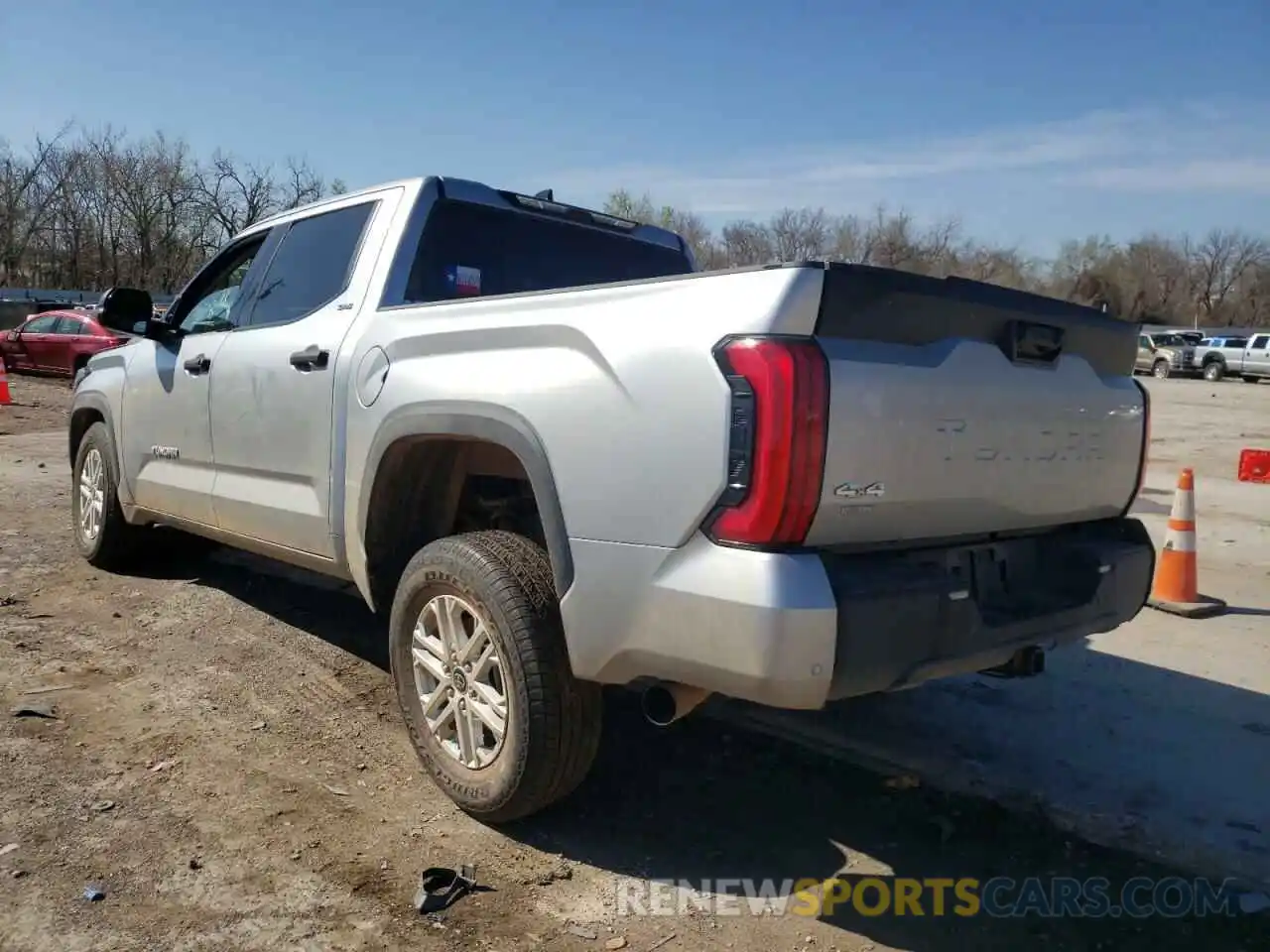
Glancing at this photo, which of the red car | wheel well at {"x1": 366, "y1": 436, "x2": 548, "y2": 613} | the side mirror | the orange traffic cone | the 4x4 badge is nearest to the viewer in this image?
the 4x4 badge

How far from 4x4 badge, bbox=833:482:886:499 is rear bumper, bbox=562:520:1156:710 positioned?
0.53ft

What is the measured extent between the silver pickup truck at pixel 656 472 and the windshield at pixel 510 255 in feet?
0.05

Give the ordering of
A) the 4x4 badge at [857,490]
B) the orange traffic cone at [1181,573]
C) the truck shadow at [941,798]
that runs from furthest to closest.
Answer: the orange traffic cone at [1181,573], the truck shadow at [941,798], the 4x4 badge at [857,490]

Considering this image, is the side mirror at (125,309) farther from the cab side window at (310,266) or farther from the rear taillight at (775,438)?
the rear taillight at (775,438)

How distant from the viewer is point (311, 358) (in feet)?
13.3

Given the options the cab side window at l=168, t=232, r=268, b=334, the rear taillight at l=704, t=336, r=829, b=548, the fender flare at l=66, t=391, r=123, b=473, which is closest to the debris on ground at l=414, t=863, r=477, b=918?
the rear taillight at l=704, t=336, r=829, b=548

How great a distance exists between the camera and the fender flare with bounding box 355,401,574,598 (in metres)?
2.91

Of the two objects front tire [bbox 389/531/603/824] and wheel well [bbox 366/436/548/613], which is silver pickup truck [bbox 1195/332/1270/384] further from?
front tire [bbox 389/531/603/824]

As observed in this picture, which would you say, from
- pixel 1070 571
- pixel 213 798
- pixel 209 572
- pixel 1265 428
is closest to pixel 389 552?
pixel 213 798

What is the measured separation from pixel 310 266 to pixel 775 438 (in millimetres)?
2825

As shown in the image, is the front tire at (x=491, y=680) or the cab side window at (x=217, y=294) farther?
the cab side window at (x=217, y=294)

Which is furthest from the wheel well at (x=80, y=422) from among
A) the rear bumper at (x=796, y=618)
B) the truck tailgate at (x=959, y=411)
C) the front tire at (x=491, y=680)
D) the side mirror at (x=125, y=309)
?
the truck tailgate at (x=959, y=411)

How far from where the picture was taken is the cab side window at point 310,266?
4.27m

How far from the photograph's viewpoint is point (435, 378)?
3406 millimetres
